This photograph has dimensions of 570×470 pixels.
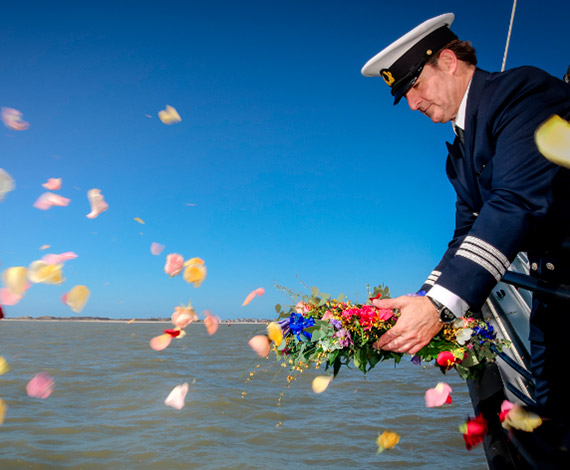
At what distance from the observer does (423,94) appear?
2.04 metres

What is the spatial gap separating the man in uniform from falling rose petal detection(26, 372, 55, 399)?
867cm

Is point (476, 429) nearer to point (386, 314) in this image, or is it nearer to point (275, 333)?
point (386, 314)

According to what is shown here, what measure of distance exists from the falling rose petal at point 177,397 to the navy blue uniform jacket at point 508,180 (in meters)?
6.84

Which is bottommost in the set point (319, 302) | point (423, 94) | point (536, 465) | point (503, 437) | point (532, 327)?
point (536, 465)

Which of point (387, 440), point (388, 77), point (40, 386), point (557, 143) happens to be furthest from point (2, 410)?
point (557, 143)

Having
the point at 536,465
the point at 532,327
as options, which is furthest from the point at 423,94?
the point at 536,465

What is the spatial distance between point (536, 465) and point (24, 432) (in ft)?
20.7

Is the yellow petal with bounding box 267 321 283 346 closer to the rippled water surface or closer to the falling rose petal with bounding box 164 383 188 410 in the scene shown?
the rippled water surface

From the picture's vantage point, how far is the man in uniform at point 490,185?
1417 mm

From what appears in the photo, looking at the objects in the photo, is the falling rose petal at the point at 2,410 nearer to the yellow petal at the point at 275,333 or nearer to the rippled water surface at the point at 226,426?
the rippled water surface at the point at 226,426

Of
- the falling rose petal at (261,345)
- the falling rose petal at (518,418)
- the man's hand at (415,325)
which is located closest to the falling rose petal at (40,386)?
the falling rose petal at (261,345)

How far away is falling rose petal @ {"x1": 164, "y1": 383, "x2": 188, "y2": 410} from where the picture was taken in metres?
7.32

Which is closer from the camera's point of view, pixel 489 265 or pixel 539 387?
pixel 489 265

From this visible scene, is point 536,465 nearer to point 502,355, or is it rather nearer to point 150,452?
point 502,355
